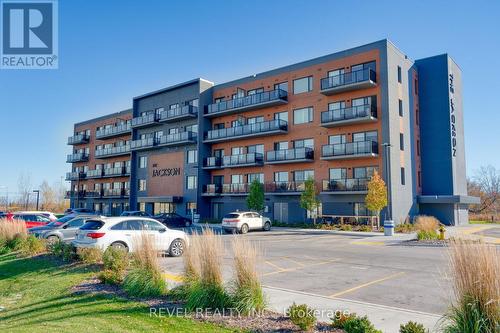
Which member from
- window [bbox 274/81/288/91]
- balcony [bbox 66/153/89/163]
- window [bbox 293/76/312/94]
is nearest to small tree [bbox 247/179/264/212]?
window [bbox 293/76/312/94]

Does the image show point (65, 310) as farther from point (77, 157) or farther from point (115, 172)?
point (77, 157)

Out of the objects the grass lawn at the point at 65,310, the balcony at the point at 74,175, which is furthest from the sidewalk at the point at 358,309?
the balcony at the point at 74,175

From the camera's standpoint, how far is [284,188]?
3712cm

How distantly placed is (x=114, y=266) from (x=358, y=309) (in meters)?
6.49

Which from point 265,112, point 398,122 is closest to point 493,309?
point 398,122

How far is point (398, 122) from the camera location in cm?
3334

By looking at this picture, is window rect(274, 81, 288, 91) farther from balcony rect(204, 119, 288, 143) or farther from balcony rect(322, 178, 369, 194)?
balcony rect(322, 178, 369, 194)

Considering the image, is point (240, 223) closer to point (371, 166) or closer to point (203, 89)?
point (371, 166)

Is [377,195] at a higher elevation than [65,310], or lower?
higher

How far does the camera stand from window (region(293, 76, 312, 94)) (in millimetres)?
37531

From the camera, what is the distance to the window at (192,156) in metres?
45.3

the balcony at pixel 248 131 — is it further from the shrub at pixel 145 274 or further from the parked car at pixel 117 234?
the shrub at pixel 145 274

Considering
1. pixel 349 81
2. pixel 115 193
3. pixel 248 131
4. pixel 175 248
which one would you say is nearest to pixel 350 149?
pixel 349 81

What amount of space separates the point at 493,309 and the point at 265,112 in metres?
36.9
